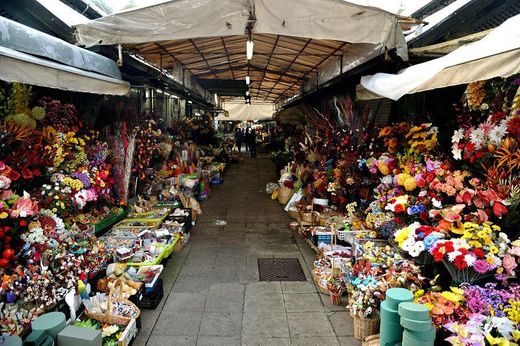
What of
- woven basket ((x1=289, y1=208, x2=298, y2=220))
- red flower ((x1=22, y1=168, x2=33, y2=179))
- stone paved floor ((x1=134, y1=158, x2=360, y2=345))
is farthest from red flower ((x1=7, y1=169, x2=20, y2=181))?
woven basket ((x1=289, y1=208, x2=298, y2=220))

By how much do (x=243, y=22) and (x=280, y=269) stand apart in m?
4.08

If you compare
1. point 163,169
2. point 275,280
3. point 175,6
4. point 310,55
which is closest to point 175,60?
point 163,169

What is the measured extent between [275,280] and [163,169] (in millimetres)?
5284

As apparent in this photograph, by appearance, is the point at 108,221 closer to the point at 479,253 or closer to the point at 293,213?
the point at 293,213

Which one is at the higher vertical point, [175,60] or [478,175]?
[175,60]

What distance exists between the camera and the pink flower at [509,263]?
3.28 meters

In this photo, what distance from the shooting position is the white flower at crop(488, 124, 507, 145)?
3.70 metres

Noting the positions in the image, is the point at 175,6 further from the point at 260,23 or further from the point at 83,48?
the point at 83,48

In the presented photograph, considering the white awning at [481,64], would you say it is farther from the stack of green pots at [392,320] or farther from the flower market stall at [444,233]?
the stack of green pots at [392,320]

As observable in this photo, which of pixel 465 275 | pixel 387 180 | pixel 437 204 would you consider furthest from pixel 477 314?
pixel 387 180

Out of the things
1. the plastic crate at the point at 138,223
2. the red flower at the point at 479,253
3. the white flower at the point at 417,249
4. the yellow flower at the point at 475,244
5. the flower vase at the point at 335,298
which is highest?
the yellow flower at the point at 475,244

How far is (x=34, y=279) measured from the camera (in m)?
3.62

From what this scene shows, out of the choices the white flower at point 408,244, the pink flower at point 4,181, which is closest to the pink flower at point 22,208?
the pink flower at point 4,181

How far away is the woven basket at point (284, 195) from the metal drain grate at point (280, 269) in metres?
3.97
